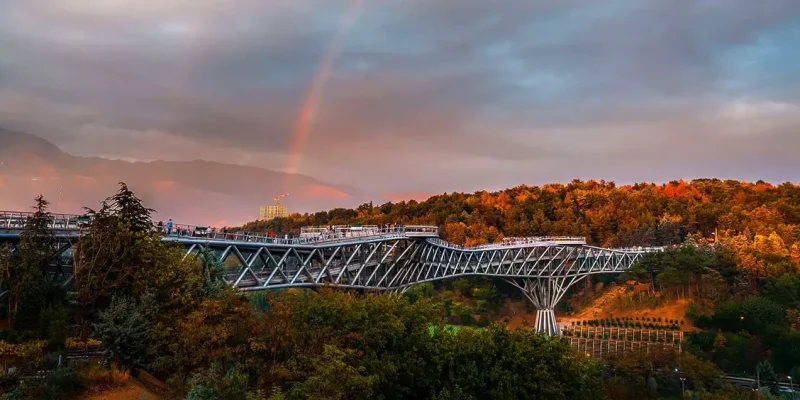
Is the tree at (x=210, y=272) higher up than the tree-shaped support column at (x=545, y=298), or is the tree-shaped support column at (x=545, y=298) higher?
the tree at (x=210, y=272)

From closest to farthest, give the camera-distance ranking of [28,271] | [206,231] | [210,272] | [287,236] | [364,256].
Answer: [28,271] → [210,272] → [206,231] → [287,236] → [364,256]

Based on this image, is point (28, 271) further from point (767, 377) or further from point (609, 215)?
point (609, 215)

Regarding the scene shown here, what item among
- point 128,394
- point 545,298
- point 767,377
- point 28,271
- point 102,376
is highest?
point 28,271

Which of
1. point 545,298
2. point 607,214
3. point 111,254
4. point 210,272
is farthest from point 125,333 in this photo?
point 607,214

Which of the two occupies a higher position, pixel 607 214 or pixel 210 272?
pixel 607 214

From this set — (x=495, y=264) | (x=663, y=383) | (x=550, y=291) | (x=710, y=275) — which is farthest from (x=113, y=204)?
(x=710, y=275)

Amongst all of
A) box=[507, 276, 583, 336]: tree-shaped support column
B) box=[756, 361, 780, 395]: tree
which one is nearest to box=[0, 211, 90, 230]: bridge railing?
box=[756, 361, 780, 395]: tree

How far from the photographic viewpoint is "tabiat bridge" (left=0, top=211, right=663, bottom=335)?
139 ft

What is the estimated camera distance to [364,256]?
209ft

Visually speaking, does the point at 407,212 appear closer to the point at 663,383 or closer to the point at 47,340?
the point at 663,383

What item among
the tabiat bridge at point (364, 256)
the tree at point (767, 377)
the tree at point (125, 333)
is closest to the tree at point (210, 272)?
the tabiat bridge at point (364, 256)

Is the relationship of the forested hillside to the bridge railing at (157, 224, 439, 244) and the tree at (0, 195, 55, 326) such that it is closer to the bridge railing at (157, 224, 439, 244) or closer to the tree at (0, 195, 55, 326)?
the bridge railing at (157, 224, 439, 244)

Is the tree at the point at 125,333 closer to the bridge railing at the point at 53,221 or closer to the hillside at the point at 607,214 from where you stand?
the bridge railing at the point at 53,221

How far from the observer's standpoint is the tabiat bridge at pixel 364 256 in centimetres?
4222
